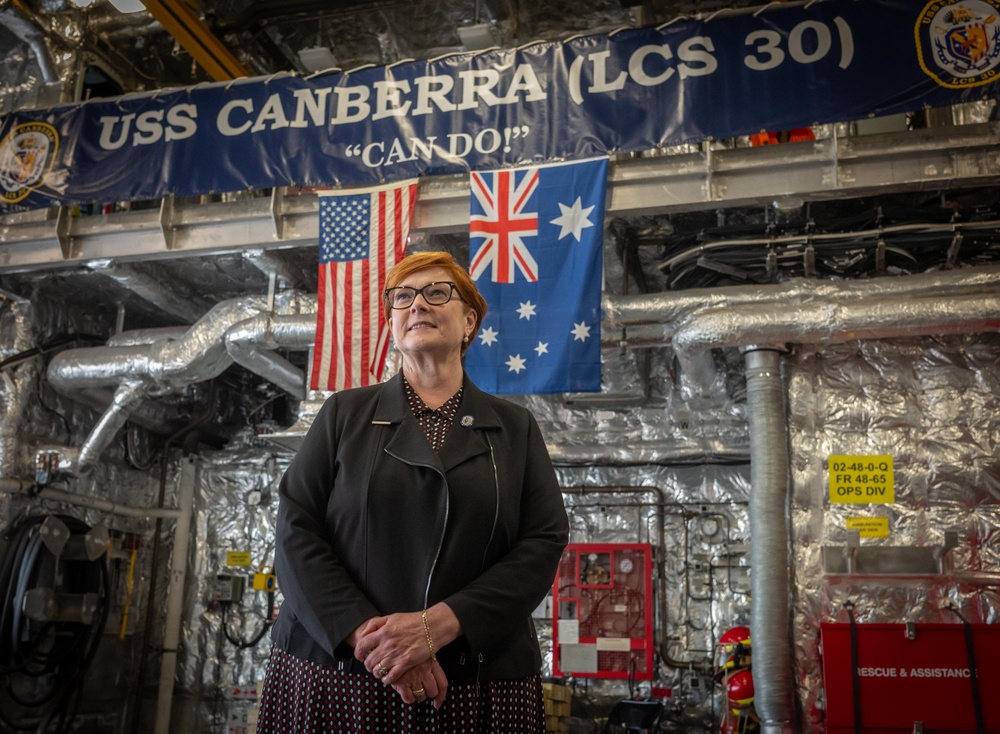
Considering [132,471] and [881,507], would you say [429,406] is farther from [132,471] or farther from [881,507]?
[132,471]

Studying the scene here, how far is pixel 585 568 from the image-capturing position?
9250mm

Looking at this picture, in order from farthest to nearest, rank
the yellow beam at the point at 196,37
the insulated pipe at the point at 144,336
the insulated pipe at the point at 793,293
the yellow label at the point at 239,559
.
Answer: the yellow label at the point at 239,559, the insulated pipe at the point at 144,336, the yellow beam at the point at 196,37, the insulated pipe at the point at 793,293

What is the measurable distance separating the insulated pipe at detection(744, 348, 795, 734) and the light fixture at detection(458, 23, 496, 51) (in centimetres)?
372

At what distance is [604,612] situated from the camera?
357 inches

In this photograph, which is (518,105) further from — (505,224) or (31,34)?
(31,34)

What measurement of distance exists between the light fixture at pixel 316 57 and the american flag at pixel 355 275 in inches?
113

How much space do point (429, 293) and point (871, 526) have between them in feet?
16.9

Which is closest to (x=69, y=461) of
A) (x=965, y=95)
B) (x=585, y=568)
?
(x=585, y=568)

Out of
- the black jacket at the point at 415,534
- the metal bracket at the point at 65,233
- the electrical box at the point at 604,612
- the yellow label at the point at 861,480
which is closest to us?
the black jacket at the point at 415,534

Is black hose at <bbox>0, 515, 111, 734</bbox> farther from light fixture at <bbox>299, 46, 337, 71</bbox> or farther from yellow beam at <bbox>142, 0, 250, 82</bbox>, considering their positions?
light fixture at <bbox>299, 46, 337, 71</bbox>

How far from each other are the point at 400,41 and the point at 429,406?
308 inches

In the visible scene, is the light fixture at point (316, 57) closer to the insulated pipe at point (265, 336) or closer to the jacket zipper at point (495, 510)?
the insulated pipe at point (265, 336)

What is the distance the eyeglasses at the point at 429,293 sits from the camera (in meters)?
2.25

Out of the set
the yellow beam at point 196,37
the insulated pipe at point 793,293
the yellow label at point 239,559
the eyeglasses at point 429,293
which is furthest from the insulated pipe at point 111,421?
the eyeglasses at point 429,293
